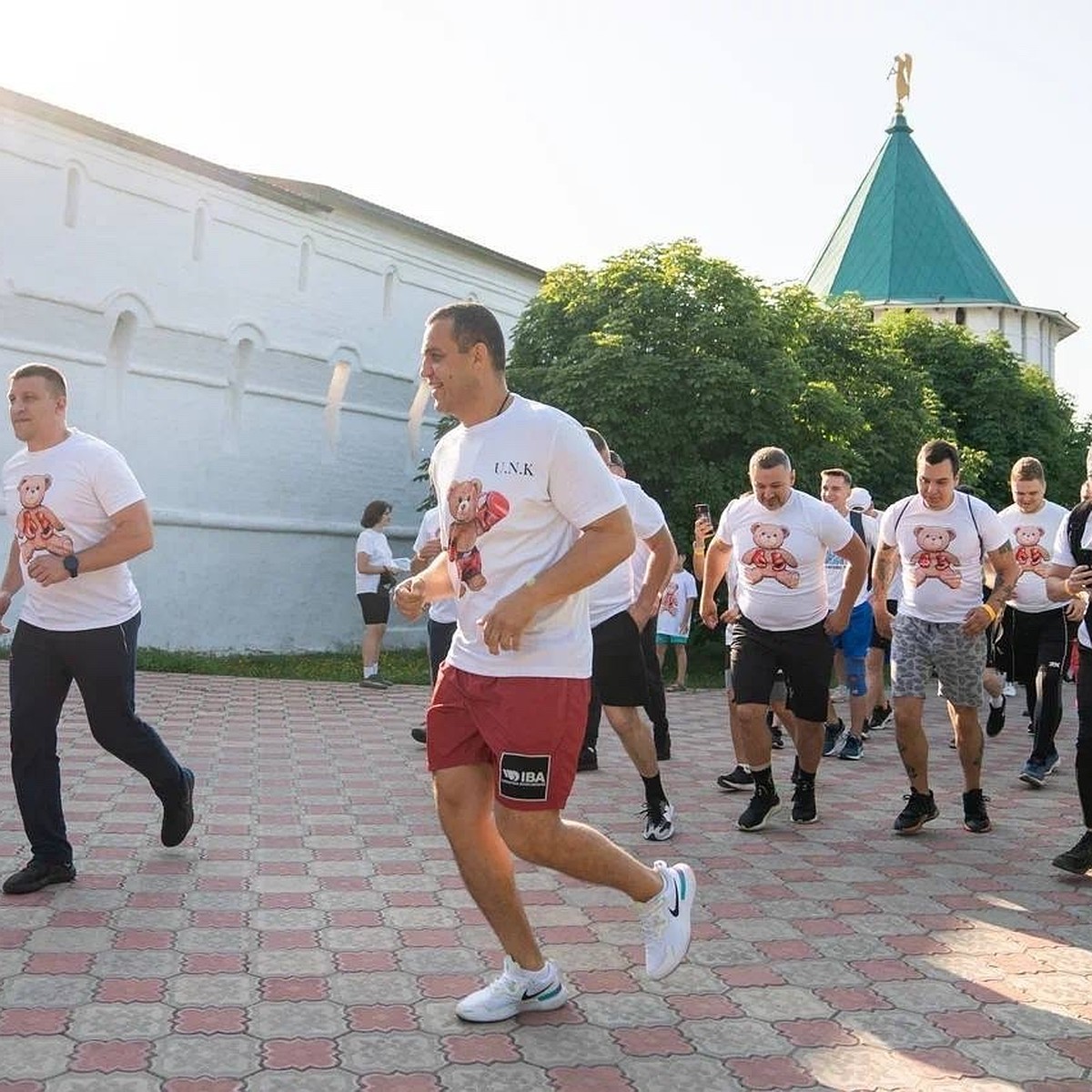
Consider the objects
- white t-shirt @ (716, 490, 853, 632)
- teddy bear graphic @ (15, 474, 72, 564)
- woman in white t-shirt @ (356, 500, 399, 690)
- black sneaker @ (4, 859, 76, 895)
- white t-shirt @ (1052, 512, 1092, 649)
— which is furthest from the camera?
woman in white t-shirt @ (356, 500, 399, 690)

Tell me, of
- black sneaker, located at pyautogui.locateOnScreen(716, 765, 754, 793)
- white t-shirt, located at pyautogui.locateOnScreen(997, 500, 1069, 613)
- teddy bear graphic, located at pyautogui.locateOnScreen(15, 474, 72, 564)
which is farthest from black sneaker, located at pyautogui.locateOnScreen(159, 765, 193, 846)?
white t-shirt, located at pyautogui.locateOnScreen(997, 500, 1069, 613)

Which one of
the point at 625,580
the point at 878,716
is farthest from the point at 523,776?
the point at 878,716

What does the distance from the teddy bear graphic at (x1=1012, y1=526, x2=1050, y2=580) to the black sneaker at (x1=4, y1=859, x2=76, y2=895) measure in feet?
24.5

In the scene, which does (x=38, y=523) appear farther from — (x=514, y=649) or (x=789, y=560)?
(x=789, y=560)

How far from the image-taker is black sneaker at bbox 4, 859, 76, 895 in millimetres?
5816

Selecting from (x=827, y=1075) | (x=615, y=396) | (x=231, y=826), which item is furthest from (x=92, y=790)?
(x=615, y=396)

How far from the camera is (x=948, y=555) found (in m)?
7.73

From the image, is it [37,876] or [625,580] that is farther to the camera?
[625,580]

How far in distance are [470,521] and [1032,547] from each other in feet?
25.6

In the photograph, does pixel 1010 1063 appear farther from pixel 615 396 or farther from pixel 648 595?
pixel 615 396

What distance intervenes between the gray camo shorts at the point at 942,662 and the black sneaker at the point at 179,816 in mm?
3757

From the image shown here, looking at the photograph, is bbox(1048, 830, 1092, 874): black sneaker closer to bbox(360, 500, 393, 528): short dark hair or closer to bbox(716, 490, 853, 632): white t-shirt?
bbox(716, 490, 853, 632): white t-shirt

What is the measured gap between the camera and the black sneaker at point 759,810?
7773 millimetres

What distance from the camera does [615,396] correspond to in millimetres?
25828
